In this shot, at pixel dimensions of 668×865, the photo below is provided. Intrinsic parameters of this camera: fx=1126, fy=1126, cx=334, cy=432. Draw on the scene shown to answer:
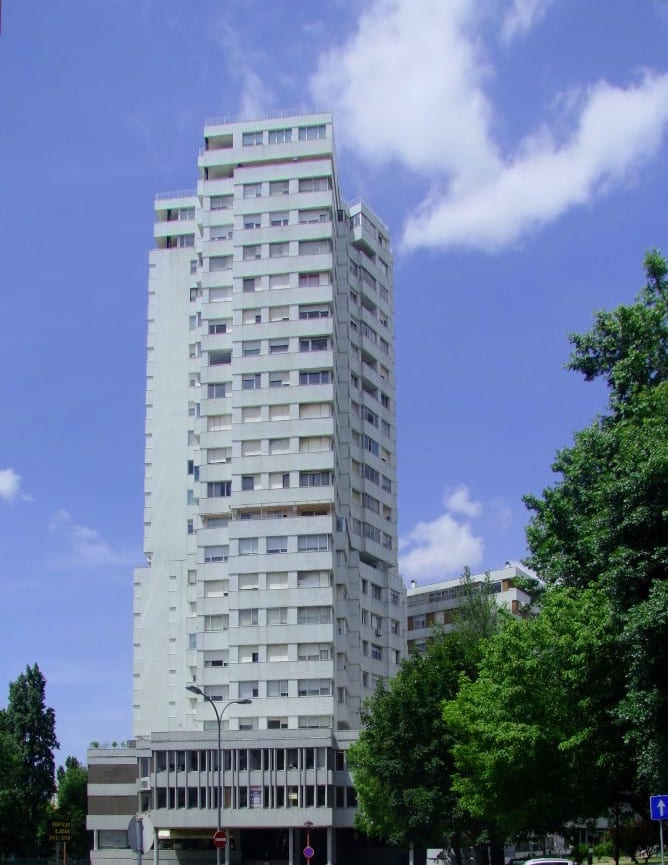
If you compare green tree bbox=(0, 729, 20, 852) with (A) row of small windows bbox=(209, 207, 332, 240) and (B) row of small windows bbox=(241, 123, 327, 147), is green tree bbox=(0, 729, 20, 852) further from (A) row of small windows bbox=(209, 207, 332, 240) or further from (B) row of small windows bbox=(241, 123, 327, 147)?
(B) row of small windows bbox=(241, 123, 327, 147)

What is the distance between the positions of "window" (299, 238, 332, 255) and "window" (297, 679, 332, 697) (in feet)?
106

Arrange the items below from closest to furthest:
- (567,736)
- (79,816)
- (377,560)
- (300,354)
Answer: (567,736) → (300,354) → (377,560) → (79,816)

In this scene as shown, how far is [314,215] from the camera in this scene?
289ft

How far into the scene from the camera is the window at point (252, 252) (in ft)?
287

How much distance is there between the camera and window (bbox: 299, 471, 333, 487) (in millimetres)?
82375

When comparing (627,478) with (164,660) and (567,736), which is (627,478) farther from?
(164,660)

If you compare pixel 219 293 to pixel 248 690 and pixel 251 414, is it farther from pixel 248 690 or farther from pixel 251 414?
pixel 248 690

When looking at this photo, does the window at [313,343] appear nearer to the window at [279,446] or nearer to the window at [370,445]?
the window at [279,446]

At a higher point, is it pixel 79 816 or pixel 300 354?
pixel 300 354

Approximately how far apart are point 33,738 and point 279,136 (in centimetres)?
5336

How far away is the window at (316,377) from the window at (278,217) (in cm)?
1258

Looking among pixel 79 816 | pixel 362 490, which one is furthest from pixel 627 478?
pixel 79 816

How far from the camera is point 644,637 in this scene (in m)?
28.2

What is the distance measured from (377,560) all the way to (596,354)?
173ft
